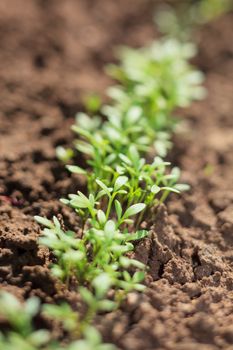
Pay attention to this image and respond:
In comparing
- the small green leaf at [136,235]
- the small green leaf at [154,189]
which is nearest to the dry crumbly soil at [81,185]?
the small green leaf at [136,235]

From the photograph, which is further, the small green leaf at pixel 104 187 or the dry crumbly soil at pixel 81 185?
the small green leaf at pixel 104 187

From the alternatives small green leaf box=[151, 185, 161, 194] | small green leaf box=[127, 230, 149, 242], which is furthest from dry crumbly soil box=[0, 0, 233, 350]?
small green leaf box=[151, 185, 161, 194]

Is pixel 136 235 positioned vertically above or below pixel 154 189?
below

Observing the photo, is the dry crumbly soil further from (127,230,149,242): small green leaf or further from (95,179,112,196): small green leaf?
(95,179,112,196): small green leaf

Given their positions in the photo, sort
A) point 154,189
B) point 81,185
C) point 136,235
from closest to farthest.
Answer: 1. point 136,235
2. point 154,189
3. point 81,185

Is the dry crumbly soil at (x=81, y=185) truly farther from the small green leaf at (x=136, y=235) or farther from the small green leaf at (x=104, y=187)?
the small green leaf at (x=104, y=187)

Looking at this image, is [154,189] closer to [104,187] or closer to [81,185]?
[104,187]

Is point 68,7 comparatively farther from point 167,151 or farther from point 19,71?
point 167,151

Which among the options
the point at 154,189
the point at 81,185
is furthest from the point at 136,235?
the point at 81,185

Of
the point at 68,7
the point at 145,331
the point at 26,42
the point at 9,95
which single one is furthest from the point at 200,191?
the point at 68,7
